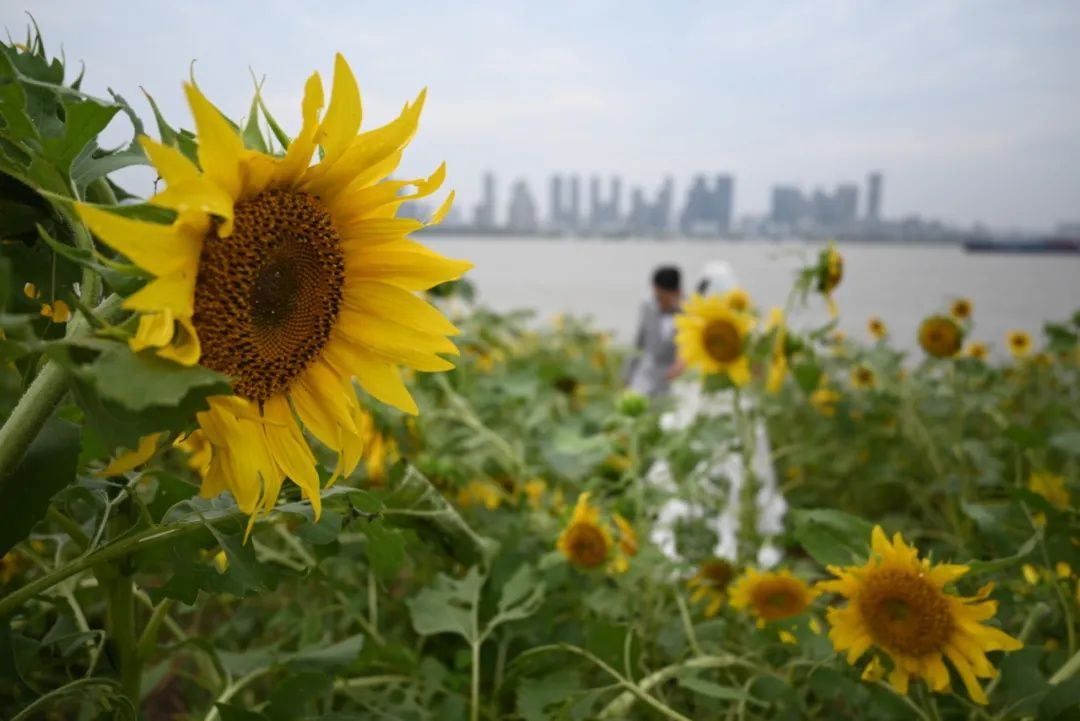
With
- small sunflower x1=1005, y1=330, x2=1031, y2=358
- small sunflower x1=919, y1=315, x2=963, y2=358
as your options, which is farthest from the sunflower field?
small sunflower x1=1005, y1=330, x2=1031, y2=358

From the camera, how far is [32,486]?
0.40 metres

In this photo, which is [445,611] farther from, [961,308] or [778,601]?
[961,308]

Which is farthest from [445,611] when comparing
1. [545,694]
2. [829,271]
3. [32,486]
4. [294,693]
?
[829,271]

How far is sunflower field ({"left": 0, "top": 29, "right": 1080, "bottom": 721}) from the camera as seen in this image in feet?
1.25

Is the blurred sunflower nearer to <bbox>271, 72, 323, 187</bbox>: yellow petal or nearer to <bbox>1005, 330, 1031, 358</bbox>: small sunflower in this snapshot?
<bbox>271, 72, 323, 187</bbox>: yellow petal

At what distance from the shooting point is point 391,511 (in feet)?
2.30

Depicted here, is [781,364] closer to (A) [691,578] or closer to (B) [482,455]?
(A) [691,578]

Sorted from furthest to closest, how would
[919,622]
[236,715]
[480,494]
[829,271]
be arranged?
1. [829,271]
2. [480,494]
3. [919,622]
4. [236,715]

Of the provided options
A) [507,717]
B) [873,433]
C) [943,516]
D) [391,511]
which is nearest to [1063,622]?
[507,717]

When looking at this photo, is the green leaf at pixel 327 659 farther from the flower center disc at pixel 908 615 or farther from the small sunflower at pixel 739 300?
the small sunflower at pixel 739 300

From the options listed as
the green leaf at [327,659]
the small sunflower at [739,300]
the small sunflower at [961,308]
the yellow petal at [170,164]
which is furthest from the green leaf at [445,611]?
the small sunflower at [961,308]

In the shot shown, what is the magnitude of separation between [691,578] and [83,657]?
32.3 inches

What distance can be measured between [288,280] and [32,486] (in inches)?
6.8

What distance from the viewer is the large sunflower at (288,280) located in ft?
1.19
